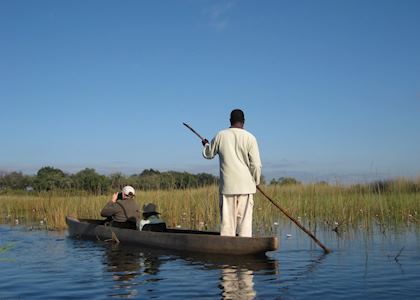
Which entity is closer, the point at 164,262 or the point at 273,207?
the point at 164,262

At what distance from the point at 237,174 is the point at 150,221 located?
2772mm

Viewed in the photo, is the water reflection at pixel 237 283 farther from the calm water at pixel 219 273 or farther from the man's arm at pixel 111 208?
the man's arm at pixel 111 208

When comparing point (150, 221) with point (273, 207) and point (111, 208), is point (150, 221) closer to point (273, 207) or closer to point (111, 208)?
point (111, 208)

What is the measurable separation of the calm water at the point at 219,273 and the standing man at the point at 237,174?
0.65 metres

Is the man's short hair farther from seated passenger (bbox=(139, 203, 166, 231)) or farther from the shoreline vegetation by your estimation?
the shoreline vegetation

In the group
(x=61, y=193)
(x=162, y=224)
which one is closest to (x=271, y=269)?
(x=162, y=224)

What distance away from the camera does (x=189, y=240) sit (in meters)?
8.08

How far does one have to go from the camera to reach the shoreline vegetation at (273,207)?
11836mm

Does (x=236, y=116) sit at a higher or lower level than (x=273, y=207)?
higher

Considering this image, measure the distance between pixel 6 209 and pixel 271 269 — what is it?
15202 millimetres

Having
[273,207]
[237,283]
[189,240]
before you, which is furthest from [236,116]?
[273,207]

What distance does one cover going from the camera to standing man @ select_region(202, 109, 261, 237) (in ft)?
25.1

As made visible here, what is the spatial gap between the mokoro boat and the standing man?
0.27 metres

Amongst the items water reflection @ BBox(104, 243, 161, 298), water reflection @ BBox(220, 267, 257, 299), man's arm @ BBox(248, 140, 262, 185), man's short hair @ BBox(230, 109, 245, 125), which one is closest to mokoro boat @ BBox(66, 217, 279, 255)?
water reflection @ BBox(104, 243, 161, 298)
